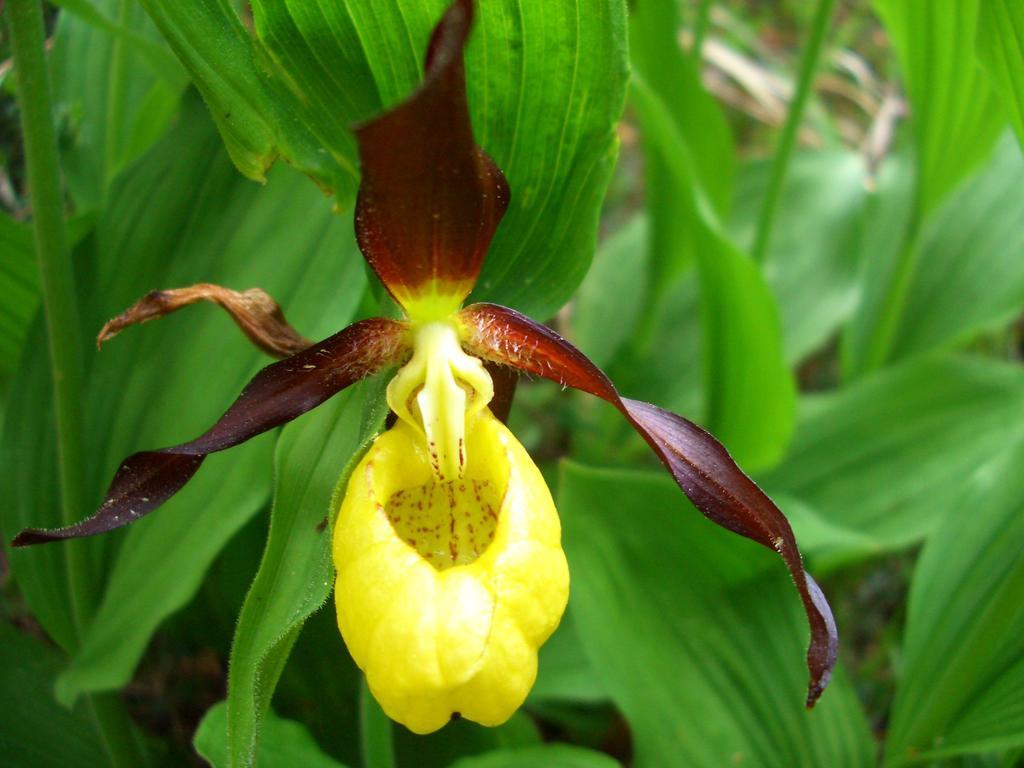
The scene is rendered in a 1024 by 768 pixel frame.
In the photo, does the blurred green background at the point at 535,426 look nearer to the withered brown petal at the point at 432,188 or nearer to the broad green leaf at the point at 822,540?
the broad green leaf at the point at 822,540

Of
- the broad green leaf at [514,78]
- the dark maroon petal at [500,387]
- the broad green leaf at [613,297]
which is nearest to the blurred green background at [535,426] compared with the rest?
the broad green leaf at [514,78]

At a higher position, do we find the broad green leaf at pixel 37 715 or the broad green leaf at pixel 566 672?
the broad green leaf at pixel 37 715

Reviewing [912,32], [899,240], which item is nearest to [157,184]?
[912,32]

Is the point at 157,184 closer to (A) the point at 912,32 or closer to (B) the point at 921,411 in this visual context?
(A) the point at 912,32

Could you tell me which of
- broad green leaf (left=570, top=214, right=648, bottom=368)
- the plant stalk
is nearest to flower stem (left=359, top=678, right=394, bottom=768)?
broad green leaf (left=570, top=214, right=648, bottom=368)

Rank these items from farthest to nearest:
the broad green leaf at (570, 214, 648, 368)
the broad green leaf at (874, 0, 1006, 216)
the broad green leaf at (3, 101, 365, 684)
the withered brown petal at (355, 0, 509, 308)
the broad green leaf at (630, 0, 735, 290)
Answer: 1. the broad green leaf at (570, 214, 648, 368)
2. the broad green leaf at (630, 0, 735, 290)
3. the broad green leaf at (874, 0, 1006, 216)
4. the broad green leaf at (3, 101, 365, 684)
5. the withered brown petal at (355, 0, 509, 308)

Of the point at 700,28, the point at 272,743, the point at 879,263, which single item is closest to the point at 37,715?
the point at 272,743

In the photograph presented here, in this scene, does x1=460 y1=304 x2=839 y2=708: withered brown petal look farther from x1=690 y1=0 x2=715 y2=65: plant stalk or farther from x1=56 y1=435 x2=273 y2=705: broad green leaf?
x1=690 y1=0 x2=715 y2=65: plant stalk
